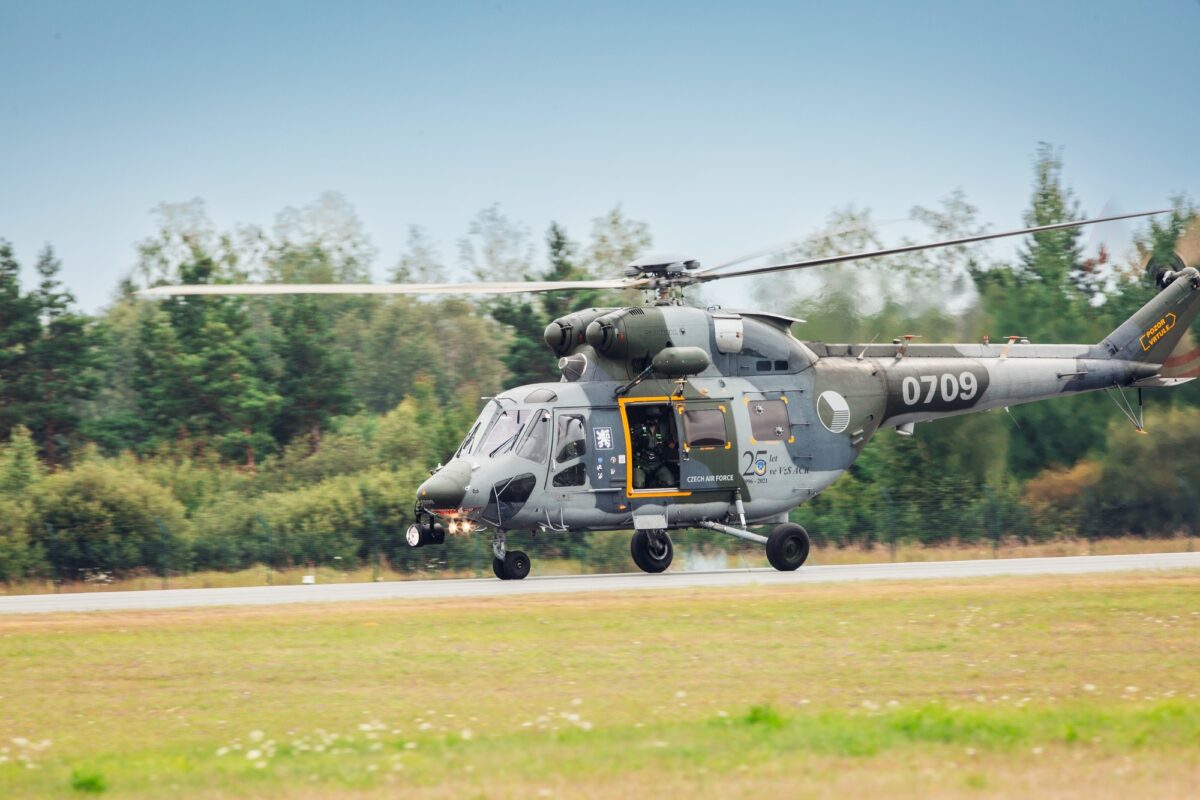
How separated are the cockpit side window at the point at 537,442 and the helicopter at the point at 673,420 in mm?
21

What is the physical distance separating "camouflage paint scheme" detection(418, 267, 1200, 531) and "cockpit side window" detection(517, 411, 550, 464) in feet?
0.20

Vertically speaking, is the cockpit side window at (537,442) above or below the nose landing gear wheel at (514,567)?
above

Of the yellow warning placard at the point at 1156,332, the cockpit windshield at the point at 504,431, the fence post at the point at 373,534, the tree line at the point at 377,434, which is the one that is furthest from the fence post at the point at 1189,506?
the cockpit windshield at the point at 504,431

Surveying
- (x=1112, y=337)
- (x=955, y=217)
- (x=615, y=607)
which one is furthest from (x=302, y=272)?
(x=615, y=607)

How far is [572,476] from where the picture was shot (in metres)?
21.3

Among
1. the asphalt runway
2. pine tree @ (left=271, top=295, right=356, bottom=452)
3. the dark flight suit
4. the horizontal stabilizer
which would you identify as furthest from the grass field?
pine tree @ (left=271, top=295, right=356, bottom=452)

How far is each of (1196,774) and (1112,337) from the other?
1853 centimetres

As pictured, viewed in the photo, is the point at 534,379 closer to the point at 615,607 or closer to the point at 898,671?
the point at 615,607

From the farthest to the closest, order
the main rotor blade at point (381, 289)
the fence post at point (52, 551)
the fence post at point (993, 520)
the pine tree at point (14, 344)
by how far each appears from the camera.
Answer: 1. the pine tree at point (14, 344)
2. the fence post at point (993, 520)
3. the fence post at point (52, 551)
4. the main rotor blade at point (381, 289)

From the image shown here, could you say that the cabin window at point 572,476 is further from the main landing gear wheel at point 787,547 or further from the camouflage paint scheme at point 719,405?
the main landing gear wheel at point 787,547

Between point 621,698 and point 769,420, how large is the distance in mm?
11506

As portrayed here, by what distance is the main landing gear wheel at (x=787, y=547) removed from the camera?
75.4 ft

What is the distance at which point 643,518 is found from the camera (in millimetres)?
21781

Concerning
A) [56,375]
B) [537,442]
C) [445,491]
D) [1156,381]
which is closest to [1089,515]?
[1156,381]
